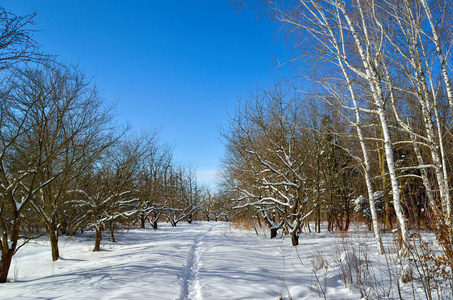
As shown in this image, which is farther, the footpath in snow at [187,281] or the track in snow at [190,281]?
the track in snow at [190,281]

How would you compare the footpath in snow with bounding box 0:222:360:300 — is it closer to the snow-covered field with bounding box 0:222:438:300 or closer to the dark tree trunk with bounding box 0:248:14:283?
the snow-covered field with bounding box 0:222:438:300

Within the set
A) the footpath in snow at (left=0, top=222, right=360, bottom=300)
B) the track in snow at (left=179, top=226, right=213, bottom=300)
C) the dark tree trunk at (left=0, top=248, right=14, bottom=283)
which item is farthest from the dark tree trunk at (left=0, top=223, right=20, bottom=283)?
the track in snow at (left=179, top=226, right=213, bottom=300)

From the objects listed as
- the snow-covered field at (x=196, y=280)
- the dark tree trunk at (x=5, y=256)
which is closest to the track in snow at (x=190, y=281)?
the snow-covered field at (x=196, y=280)

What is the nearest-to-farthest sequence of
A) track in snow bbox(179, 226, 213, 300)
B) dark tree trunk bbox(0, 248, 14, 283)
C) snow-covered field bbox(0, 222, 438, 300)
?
snow-covered field bbox(0, 222, 438, 300) < track in snow bbox(179, 226, 213, 300) < dark tree trunk bbox(0, 248, 14, 283)

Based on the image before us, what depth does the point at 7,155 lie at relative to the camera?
823 centimetres

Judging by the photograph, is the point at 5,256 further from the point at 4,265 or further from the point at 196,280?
the point at 196,280

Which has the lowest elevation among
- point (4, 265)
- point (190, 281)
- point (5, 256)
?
point (190, 281)

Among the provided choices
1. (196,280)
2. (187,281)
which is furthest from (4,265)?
(196,280)

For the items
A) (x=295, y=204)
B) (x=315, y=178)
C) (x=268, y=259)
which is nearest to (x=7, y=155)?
(x=268, y=259)

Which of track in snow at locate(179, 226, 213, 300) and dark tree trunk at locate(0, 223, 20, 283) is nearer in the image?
track in snow at locate(179, 226, 213, 300)

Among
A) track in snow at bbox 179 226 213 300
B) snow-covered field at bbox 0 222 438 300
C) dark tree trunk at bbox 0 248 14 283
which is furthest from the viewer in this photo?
dark tree trunk at bbox 0 248 14 283

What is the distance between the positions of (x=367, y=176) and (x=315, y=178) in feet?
22.4

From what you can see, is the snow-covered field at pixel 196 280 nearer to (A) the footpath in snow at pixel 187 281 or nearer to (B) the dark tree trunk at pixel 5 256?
(A) the footpath in snow at pixel 187 281

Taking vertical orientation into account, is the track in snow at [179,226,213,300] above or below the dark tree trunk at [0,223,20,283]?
below
